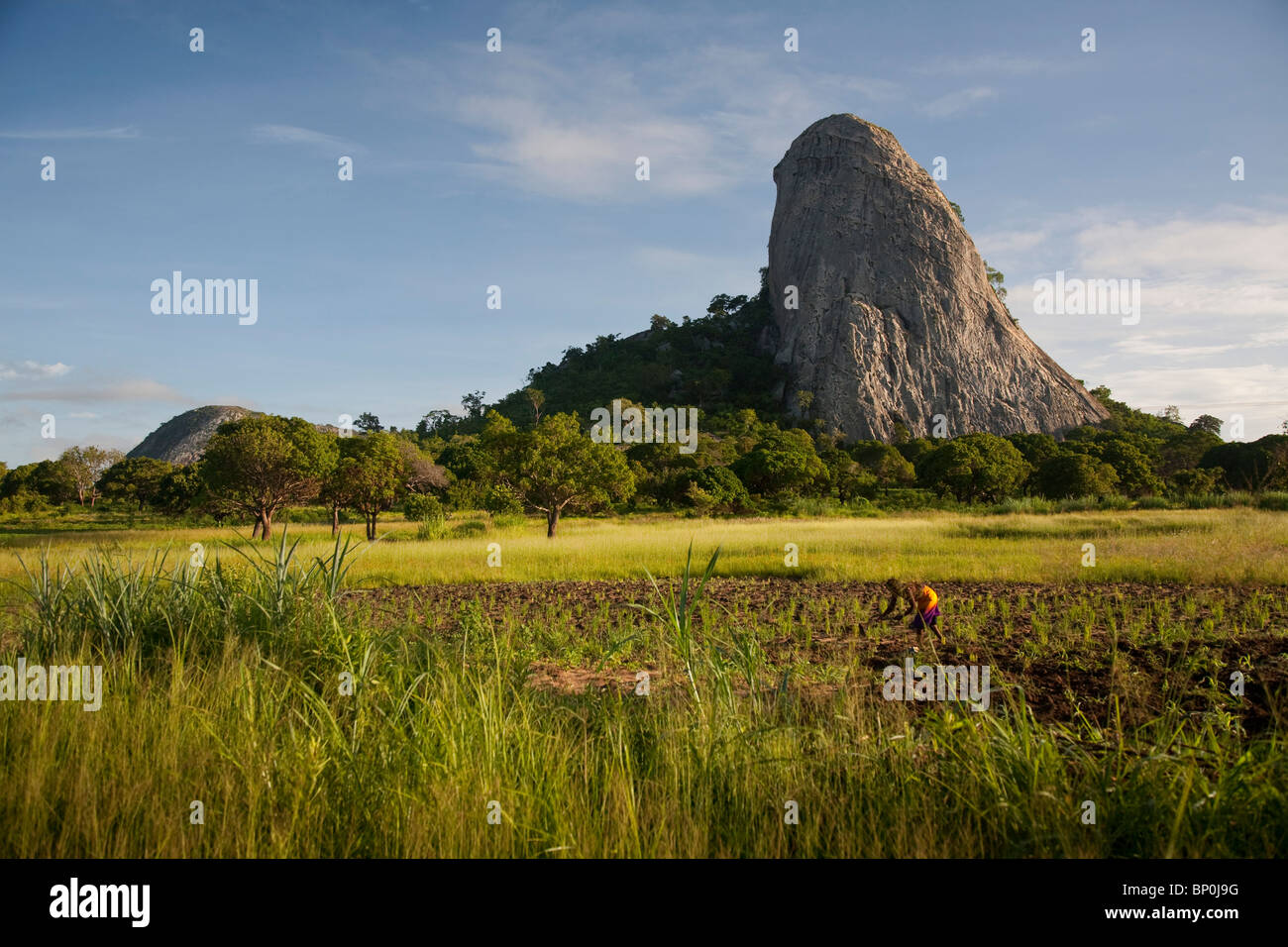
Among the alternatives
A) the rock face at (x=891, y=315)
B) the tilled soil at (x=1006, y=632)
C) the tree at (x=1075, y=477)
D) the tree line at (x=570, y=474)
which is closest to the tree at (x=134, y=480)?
the tree line at (x=570, y=474)

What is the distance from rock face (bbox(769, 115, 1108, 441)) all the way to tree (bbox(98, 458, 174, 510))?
75.6m

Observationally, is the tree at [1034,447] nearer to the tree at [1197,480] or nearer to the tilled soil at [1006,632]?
the tree at [1197,480]

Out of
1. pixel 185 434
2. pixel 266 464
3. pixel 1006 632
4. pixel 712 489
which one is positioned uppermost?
pixel 185 434

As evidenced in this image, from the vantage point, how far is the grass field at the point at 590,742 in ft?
9.37

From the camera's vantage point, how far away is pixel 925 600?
300 inches

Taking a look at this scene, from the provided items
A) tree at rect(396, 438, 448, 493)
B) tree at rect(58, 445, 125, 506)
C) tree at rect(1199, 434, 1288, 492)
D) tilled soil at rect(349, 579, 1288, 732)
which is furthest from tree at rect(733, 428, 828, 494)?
tree at rect(58, 445, 125, 506)

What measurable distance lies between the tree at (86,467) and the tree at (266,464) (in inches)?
1163


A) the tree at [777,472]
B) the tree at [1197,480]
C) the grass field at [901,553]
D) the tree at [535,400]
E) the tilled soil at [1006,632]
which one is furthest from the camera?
the tree at [535,400]

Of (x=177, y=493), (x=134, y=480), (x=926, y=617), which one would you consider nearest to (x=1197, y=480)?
(x=926, y=617)

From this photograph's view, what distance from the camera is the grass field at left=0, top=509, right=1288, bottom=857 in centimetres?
286

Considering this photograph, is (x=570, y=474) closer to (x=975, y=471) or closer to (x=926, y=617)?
(x=926, y=617)

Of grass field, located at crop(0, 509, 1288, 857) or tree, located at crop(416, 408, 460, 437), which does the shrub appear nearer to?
grass field, located at crop(0, 509, 1288, 857)

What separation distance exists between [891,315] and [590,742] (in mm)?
111070

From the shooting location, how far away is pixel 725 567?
53.1ft
